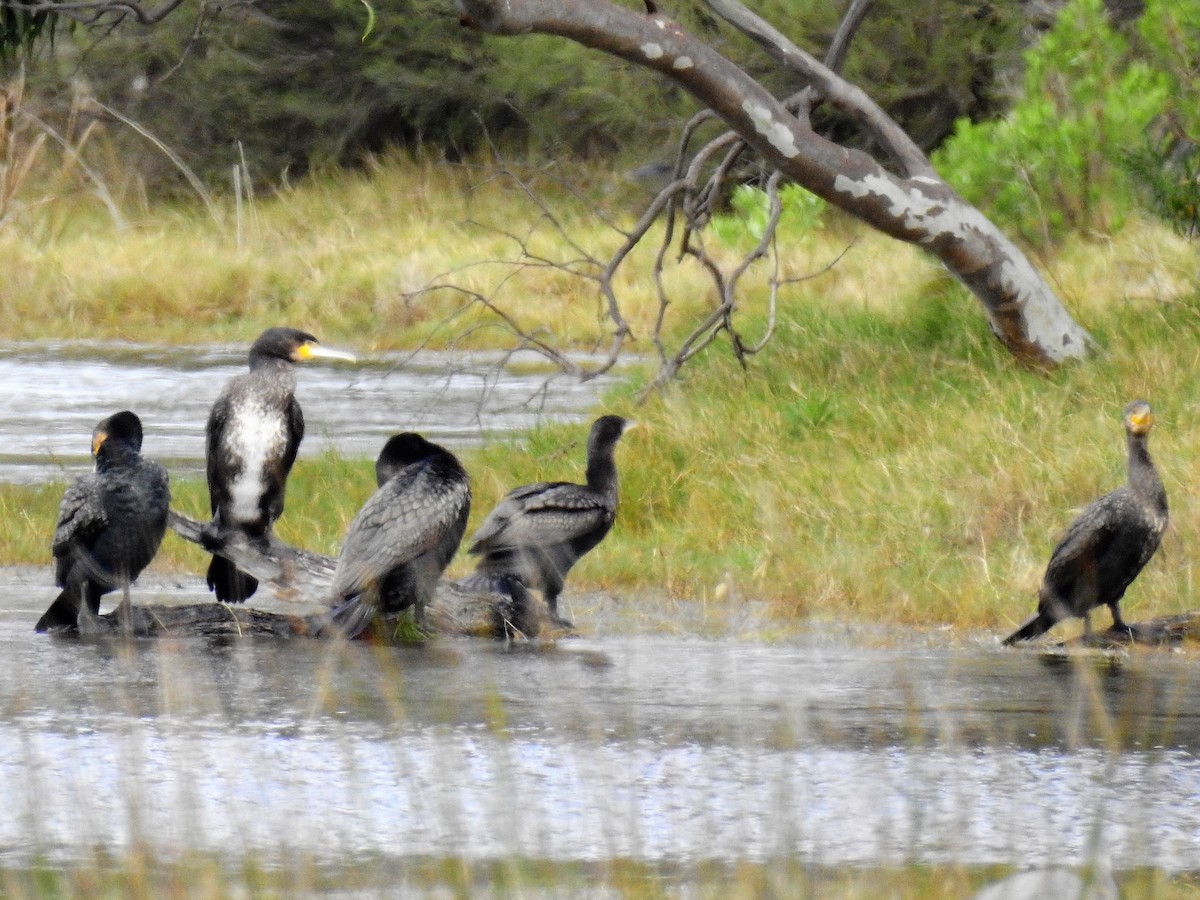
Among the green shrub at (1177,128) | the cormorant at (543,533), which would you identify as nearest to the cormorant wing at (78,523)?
the cormorant at (543,533)

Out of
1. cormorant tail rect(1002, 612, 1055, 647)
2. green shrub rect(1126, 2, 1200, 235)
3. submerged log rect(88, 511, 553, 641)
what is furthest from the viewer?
green shrub rect(1126, 2, 1200, 235)

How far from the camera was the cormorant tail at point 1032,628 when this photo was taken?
8.34 metres

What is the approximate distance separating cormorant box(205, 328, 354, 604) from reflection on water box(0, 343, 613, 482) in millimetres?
3324

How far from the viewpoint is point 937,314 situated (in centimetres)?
1352

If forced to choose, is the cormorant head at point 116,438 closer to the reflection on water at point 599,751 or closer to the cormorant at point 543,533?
the reflection on water at point 599,751

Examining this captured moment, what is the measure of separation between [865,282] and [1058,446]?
8.50 m

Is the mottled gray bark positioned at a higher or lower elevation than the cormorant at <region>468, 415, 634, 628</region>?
higher

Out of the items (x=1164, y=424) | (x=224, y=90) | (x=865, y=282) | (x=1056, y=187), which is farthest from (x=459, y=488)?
(x=224, y=90)

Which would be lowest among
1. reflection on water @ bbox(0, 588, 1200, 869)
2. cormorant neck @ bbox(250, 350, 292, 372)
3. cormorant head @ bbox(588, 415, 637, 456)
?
reflection on water @ bbox(0, 588, 1200, 869)

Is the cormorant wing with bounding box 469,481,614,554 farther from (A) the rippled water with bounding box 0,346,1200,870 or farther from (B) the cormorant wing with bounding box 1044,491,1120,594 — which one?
(B) the cormorant wing with bounding box 1044,491,1120,594

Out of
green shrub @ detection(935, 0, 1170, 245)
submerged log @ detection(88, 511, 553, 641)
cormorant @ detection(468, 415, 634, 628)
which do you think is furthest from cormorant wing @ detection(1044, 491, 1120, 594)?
green shrub @ detection(935, 0, 1170, 245)

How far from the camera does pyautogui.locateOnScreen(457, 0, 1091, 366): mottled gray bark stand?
1096cm

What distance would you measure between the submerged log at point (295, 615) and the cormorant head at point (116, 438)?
0.40m

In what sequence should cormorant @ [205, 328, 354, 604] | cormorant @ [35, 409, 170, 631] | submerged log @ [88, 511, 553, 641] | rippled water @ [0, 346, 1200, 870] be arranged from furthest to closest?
1. cormorant @ [205, 328, 354, 604]
2. submerged log @ [88, 511, 553, 641]
3. cormorant @ [35, 409, 170, 631]
4. rippled water @ [0, 346, 1200, 870]
